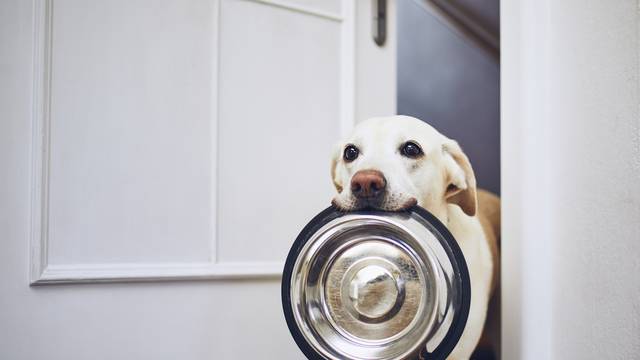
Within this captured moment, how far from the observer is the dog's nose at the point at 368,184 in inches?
33.0

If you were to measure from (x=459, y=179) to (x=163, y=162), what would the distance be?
0.66 meters

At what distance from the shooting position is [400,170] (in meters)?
0.90

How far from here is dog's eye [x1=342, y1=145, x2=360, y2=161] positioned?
97 cm

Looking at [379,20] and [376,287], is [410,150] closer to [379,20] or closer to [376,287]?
[376,287]

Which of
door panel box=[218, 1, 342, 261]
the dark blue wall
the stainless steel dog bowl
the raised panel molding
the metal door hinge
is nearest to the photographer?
the stainless steel dog bowl

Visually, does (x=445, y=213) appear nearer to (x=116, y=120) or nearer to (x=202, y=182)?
(x=202, y=182)

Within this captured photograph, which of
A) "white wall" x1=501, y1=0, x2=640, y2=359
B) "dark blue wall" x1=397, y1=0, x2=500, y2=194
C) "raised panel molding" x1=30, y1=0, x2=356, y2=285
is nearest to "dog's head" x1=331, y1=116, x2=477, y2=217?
"white wall" x1=501, y1=0, x2=640, y2=359

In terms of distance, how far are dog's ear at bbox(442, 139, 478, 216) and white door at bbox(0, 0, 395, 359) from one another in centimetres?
46

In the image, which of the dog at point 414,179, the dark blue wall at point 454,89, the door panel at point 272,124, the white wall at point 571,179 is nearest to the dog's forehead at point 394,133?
the dog at point 414,179

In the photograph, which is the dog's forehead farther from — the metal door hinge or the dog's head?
the metal door hinge

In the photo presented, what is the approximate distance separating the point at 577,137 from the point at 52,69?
1067 millimetres

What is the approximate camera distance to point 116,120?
3.81ft

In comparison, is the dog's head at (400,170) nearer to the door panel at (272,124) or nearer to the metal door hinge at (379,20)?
the door panel at (272,124)

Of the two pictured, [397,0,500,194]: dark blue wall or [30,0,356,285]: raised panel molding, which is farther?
[397,0,500,194]: dark blue wall
